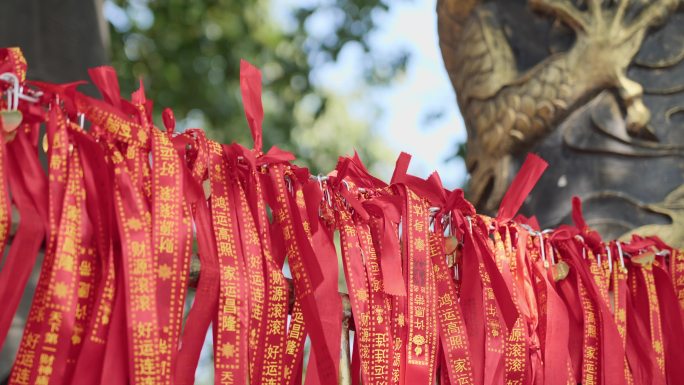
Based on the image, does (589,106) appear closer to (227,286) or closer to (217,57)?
(227,286)

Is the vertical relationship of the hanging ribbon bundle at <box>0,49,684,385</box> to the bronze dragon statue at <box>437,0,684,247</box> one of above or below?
below

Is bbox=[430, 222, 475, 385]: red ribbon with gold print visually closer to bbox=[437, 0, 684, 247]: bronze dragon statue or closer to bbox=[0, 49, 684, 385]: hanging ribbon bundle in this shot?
bbox=[0, 49, 684, 385]: hanging ribbon bundle

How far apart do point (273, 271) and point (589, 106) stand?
3.69 feet

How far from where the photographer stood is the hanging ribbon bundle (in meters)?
1.10

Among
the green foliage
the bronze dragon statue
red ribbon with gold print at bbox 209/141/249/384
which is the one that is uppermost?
the green foliage

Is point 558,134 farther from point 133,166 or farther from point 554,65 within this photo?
point 133,166

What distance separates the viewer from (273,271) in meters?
1.28

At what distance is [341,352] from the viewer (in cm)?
138

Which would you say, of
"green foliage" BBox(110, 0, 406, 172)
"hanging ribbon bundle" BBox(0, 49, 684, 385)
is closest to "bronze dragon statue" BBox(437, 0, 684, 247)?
"hanging ribbon bundle" BBox(0, 49, 684, 385)

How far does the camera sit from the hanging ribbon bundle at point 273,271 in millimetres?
1103

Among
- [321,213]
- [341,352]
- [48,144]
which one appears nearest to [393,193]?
[321,213]

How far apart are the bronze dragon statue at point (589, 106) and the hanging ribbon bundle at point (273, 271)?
1.26 feet

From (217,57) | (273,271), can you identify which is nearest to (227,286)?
(273,271)

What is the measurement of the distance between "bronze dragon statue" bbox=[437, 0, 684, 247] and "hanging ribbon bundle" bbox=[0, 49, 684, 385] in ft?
1.26
